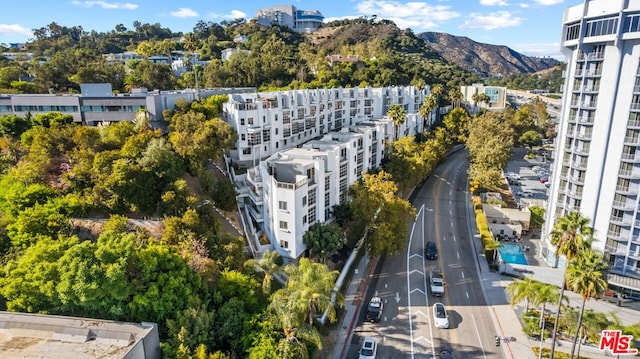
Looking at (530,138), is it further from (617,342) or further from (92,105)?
(92,105)

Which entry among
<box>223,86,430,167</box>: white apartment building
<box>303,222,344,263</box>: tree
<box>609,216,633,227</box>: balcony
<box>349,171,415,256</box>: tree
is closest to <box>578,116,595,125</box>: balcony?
<box>609,216,633,227</box>: balcony

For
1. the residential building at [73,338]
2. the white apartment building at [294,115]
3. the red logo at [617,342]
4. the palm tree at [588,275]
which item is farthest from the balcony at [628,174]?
the residential building at [73,338]

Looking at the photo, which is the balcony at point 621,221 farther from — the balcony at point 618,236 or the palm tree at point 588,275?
the palm tree at point 588,275

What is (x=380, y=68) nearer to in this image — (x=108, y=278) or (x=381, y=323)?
(x=381, y=323)

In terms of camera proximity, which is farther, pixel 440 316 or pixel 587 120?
pixel 587 120

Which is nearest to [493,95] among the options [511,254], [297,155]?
[511,254]

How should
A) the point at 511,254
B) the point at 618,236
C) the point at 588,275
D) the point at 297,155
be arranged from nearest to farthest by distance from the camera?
the point at 588,275 → the point at 618,236 → the point at 511,254 → the point at 297,155
